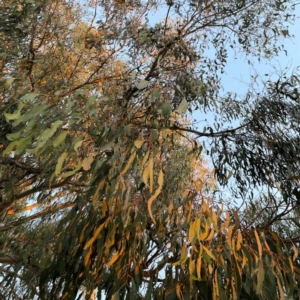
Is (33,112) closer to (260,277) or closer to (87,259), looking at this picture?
(87,259)

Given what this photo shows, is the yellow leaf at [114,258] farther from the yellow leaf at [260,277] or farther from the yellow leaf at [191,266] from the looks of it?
the yellow leaf at [260,277]

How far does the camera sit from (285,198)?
7.81ft

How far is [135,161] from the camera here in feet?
5.74

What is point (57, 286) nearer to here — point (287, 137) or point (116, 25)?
point (287, 137)

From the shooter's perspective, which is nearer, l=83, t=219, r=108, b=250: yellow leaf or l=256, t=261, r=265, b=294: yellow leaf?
l=256, t=261, r=265, b=294: yellow leaf

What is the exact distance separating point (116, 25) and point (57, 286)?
2.50 metres

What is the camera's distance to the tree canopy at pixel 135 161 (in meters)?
1.62

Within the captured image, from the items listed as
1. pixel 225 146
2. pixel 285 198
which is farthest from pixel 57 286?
pixel 225 146

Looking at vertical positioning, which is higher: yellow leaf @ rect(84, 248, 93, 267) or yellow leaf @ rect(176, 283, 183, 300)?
yellow leaf @ rect(84, 248, 93, 267)

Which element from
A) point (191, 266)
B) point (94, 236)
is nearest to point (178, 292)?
point (191, 266)

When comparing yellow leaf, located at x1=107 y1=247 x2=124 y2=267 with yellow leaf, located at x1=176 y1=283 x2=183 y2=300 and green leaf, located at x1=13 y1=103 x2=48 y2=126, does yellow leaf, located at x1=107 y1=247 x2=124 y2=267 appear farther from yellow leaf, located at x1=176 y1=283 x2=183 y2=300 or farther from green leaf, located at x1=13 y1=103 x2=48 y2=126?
green leaf, located at x1=13 y1=103 x2=48 y2=126

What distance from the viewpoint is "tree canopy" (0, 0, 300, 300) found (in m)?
1.62

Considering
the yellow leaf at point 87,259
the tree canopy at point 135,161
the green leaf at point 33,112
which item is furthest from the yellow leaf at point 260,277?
the green leaf at point 33,112

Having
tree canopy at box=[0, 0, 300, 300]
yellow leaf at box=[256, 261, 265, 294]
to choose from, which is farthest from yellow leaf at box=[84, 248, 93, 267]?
yellow leaf at box=[256, 261, 265, 294]
